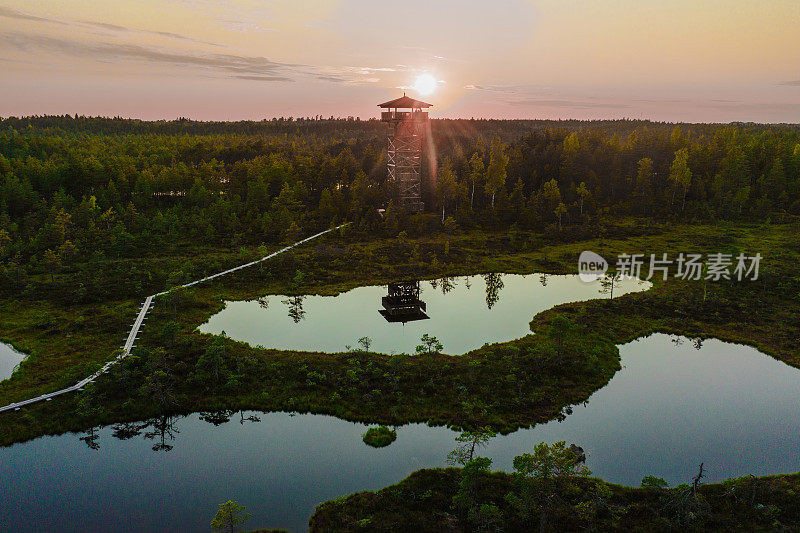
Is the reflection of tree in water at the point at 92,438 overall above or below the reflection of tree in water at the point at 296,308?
below


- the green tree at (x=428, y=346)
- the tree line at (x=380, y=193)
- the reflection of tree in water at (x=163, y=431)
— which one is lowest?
the reflection of tree in water at (x=163, y=431)

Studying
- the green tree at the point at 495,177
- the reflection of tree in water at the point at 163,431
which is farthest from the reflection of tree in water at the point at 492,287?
the reflection of tree in water at the point at 163,431

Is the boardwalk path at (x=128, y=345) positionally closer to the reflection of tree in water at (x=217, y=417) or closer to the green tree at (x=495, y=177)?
the reflection of tree in water at (x=217, y=417)

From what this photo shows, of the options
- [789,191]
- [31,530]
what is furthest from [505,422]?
[789,191]

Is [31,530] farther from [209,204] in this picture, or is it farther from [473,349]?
[209,204]

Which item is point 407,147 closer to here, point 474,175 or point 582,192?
point 474,175

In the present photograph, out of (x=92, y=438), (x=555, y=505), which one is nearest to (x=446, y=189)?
(x=92, y=438)
